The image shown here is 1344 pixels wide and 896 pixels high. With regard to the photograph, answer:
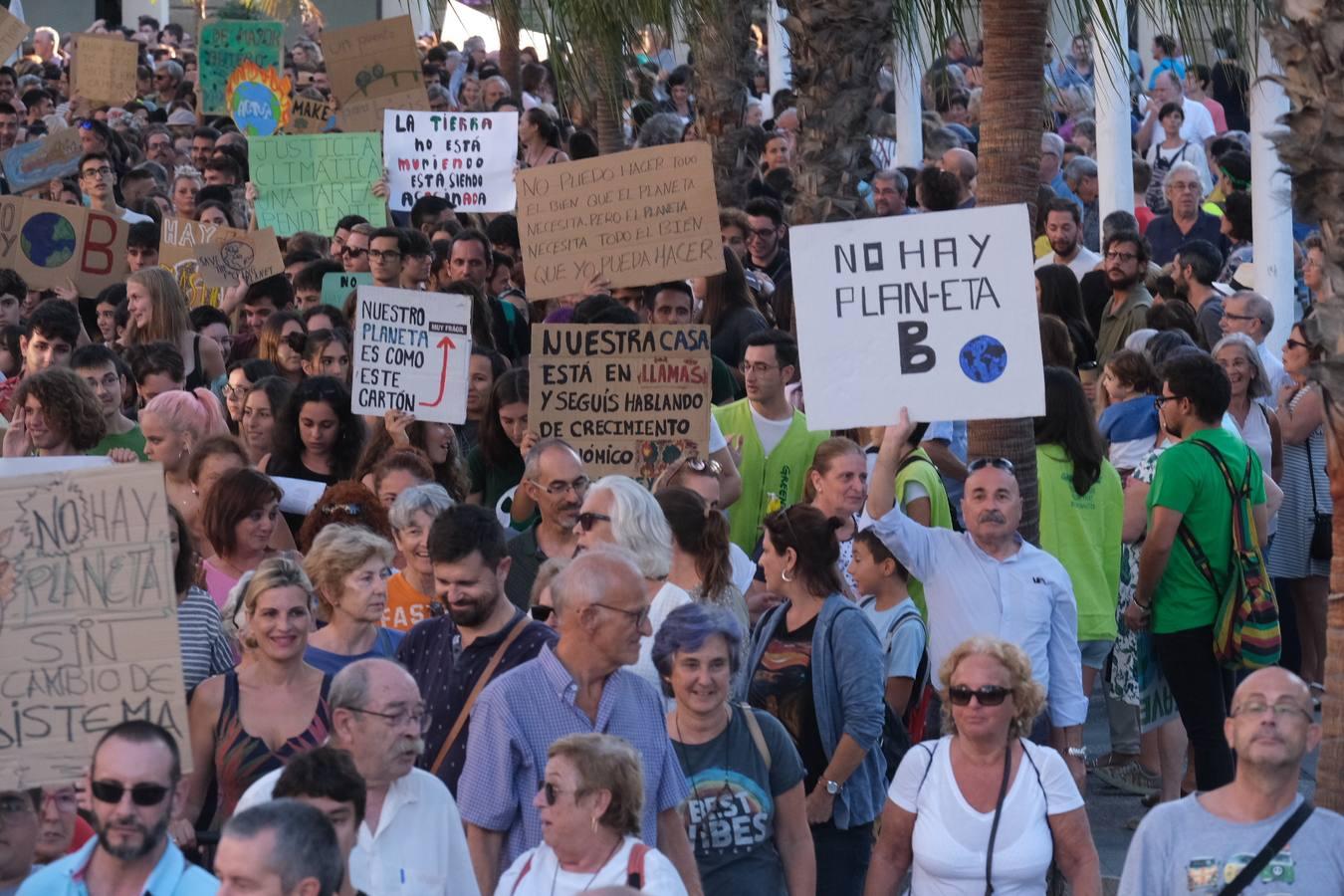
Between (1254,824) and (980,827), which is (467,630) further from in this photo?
(1254,824)

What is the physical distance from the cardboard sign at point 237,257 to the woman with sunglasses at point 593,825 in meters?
7.44

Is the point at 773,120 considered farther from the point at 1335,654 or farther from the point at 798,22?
the point at 1335,654

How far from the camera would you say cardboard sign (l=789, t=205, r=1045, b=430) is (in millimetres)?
6875

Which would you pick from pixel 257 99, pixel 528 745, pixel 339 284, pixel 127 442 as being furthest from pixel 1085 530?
pixel 257 99

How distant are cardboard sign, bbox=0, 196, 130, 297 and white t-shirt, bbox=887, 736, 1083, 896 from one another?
7516 mm

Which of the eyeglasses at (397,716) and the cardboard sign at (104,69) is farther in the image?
the cardboard sign at (104,69)

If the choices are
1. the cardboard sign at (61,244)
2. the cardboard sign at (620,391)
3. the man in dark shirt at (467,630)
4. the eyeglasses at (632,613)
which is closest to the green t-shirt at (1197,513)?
the cardboard sign at (620,391)

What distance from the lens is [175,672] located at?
4.88m

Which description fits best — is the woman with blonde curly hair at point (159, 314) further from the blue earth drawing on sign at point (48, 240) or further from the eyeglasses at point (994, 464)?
the eyeglasses at point (994, 464)

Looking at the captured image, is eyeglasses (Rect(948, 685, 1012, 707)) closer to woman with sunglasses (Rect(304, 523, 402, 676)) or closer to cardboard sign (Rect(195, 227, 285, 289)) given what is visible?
woman with sunglasses (Rect(304, 523, 402, 676))

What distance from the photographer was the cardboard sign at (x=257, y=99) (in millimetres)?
17750

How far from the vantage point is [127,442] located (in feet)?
26.8

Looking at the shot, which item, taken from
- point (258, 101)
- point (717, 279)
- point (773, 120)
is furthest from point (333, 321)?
point (773, 120)

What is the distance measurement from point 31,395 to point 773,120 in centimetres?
1369
